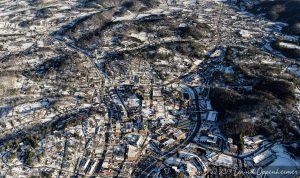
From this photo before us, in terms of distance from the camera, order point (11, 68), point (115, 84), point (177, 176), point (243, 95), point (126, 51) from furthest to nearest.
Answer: point (126, 51) → point (11, 68) → point (115, 84) → point (243, 95) → point (177, 176)

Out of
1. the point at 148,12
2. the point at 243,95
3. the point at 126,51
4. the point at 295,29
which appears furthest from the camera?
the point at 148,12

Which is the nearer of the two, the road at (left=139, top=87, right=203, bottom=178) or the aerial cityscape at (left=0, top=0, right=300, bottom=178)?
the road at (left=139, top=87, right=203, bottom=178)

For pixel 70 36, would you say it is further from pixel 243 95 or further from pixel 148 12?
pixel 243 95

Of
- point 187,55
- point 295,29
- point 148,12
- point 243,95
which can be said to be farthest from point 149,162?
point 148,12

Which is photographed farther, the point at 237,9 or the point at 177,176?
the point at 237,9

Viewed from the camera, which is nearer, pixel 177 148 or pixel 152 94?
pixel 177 148

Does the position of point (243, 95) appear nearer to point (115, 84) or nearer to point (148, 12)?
point (115, 84)

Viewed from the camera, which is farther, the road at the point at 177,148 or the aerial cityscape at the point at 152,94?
the aerial cityscape at the point at 152,94
